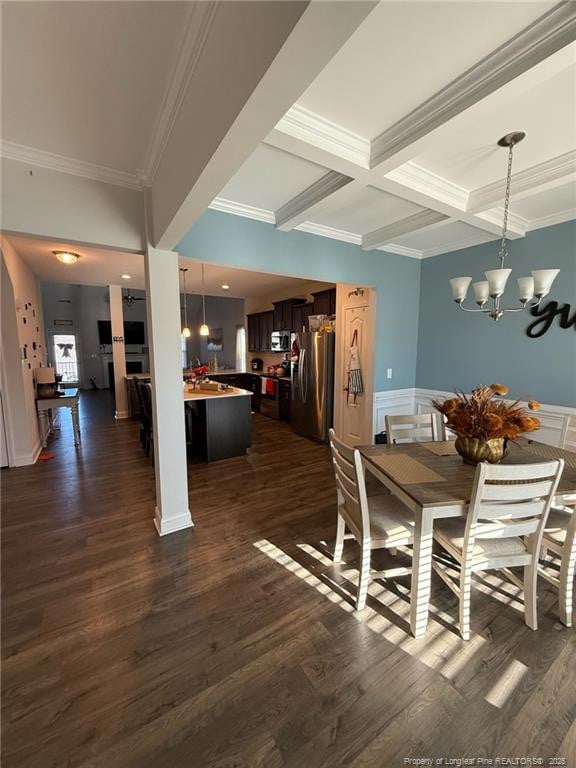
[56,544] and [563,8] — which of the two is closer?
[563,8]

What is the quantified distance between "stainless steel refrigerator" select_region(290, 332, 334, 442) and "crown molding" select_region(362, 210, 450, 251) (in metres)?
1.46

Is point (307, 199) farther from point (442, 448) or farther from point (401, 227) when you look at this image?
point (442, 448)

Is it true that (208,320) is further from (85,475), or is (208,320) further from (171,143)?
(171,143)

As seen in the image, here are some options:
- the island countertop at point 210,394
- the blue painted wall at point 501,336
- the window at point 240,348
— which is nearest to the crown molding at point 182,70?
the island countertop at point 210,394

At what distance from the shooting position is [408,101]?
5.04 feet

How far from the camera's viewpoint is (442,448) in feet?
7.77

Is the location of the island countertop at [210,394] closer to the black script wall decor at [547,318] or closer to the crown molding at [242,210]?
the crown molding at [242,210]

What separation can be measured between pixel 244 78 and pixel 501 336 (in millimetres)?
3554

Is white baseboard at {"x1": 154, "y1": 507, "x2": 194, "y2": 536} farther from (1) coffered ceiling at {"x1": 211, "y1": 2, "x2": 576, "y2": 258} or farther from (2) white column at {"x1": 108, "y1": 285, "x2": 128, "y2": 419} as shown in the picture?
(2) white column at {"x1": 108, "y1": 285, "x2": 128, "y2": 419}

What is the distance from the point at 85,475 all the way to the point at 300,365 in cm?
333

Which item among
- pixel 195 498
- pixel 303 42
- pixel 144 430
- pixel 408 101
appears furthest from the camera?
pixel 144 430

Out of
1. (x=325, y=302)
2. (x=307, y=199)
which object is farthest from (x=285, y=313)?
(x=307, y=199)

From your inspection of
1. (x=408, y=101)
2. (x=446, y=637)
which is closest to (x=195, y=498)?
(x=446, y=637)

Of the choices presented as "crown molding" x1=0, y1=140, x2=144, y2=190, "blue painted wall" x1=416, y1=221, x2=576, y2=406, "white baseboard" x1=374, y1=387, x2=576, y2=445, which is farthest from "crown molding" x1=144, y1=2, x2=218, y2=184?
"blue painted wall" x1=416, y1=221, x2=576, y2=406
